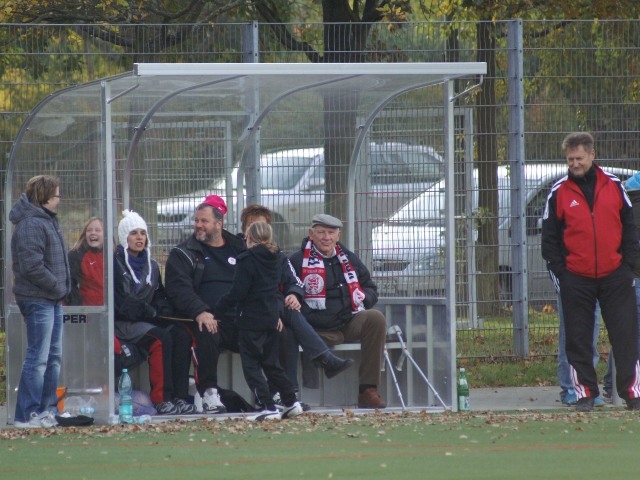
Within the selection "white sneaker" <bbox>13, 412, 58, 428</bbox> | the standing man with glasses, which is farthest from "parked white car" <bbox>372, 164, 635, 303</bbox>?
"white sneaker" <bbox>13, 412, 58, 428</bbox>

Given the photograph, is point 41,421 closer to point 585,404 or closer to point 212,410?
point 212,410

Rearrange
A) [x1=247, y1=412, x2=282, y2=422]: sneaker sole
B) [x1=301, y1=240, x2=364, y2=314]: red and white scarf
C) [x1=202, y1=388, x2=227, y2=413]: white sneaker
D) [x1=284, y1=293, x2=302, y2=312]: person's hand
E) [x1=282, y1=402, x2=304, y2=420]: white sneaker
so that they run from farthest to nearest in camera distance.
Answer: [x1=301, y1=240, x2=364, y2=314]: red and white scarf
[x1=284, y1=293, x2=302, y2=312]: person's hand
[x1=202, y1=388, x2=227, y2=413]: white sneaker
[x1=282, y1=402, x2=304, y2=420]: white sneaker
[x1=247, y1=412, x2=282, y2=422]: sneaker sole

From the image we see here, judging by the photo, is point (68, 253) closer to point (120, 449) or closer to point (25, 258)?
point (25, 258)

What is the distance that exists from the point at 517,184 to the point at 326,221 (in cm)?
251

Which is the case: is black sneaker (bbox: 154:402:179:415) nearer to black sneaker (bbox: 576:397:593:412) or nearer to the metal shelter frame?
the metal shelter frame

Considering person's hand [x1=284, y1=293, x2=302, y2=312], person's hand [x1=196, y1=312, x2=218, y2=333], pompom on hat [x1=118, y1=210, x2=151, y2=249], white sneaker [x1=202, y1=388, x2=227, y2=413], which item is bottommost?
white sneaker [x1=202, y1=388, x2=227, y2=413]

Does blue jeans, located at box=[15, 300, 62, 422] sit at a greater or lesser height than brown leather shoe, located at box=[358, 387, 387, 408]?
greater

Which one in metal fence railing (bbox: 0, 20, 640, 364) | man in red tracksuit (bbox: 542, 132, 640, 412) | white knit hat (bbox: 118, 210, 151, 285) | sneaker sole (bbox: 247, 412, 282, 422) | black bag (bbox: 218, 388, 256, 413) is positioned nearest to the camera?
sneaker sole (bbox: 247, 412, 282, 422)

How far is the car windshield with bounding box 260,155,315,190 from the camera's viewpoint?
1163 cm

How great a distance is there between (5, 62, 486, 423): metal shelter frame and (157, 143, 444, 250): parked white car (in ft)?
1.43

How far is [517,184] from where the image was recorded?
12.6m

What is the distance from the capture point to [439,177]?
1105 centimetres

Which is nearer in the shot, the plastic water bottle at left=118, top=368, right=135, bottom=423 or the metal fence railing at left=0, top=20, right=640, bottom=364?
the plastic water bottle at left=118, top=368, right=135, bottom=423

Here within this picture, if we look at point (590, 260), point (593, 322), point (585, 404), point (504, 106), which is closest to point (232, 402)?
point (585, 404)
